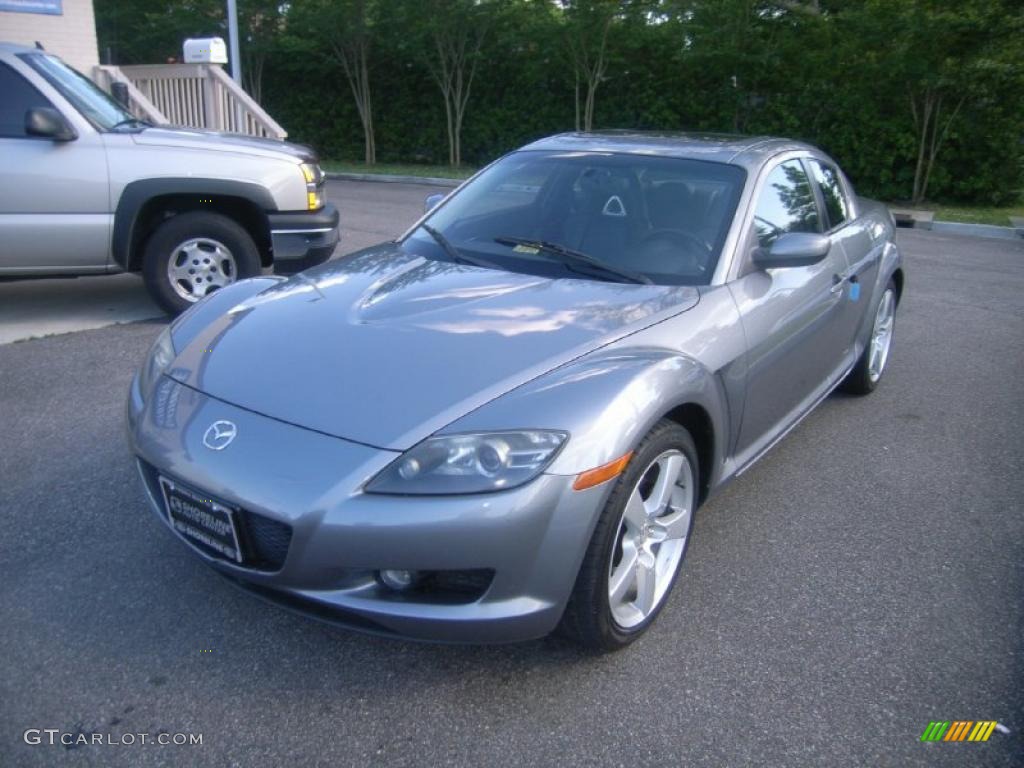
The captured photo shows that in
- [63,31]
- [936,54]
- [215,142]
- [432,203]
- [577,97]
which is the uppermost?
[936,54]

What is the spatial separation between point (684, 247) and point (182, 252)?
4.06 meters

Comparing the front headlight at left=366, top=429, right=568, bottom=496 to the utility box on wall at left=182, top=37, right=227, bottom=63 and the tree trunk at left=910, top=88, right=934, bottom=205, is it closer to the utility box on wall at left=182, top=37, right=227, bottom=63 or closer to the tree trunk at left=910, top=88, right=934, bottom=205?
the utility box on wall at left=182, top=37, right=227, bottom=63

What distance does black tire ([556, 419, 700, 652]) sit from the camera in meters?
2.49

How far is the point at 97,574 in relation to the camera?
3.09m

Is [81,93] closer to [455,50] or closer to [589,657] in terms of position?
[589,657]

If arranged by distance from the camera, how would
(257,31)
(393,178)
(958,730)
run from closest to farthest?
(958,730) < (393,178) < (257,31)

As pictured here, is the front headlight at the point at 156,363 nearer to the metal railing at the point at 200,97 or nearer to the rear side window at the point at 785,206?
the rear side window at the point at 785,206

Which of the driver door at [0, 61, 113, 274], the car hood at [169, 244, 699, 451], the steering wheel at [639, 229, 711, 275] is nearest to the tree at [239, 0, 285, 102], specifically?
the driver door at [0, 61, 113, 274]

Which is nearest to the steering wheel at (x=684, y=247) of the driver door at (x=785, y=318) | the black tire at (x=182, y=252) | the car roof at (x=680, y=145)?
the driver door at (x=785, y=318)

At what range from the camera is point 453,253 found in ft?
12.4

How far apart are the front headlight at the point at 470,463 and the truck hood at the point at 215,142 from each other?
15.5ft

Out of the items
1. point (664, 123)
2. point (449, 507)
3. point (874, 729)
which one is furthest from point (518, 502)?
point (664, 123)

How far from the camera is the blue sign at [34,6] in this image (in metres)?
11.6

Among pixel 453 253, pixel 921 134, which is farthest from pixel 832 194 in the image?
pixel 921 134
